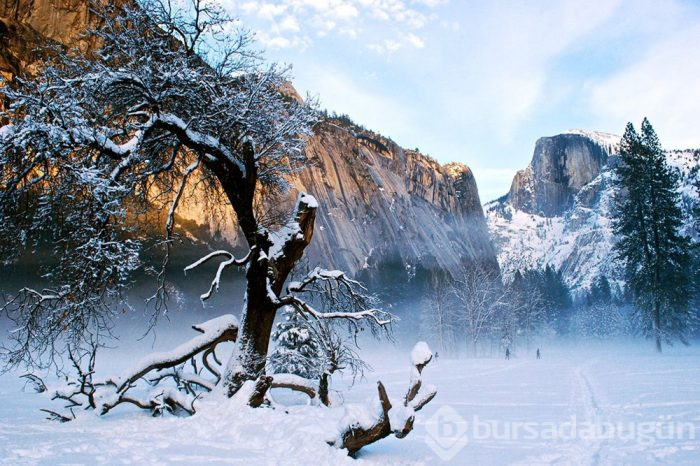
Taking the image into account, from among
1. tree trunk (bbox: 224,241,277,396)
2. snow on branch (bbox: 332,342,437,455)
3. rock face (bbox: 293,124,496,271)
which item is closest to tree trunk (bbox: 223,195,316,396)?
tree trunk (bbox: 224,241,277,396)

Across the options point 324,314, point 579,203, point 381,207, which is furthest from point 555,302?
point 579,203

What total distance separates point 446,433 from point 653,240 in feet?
102

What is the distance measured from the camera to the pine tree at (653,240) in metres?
30.4

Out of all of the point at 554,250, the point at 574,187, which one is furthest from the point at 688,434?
the point at 574,187

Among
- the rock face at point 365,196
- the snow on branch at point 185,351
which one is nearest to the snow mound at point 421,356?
the snow on branch at point 185,351

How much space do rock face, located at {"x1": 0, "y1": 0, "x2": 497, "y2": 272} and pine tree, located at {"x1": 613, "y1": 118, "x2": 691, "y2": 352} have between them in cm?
2316

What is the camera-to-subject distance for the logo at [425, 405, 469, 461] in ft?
19.4

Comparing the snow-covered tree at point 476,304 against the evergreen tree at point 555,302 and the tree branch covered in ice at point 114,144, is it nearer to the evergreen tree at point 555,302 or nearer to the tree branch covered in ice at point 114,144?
the evergreen tree at point 555,302

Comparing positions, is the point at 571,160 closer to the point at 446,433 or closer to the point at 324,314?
the point at 446,433

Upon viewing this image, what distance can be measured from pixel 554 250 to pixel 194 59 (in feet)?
632

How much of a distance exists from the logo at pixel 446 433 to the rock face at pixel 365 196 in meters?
26.3

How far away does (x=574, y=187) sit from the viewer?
191m

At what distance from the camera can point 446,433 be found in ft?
24.5

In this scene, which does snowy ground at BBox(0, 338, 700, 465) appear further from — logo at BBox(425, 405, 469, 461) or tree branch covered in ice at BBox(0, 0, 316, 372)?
tree branch covered in ice at BBox(0, 0, 316, 372)
